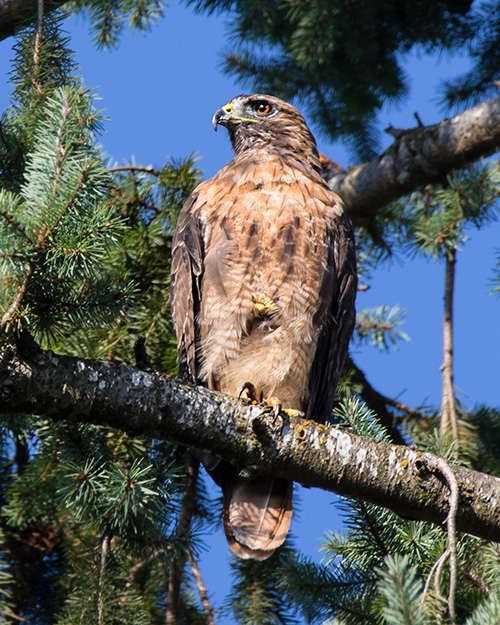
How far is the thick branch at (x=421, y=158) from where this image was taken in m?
4.13

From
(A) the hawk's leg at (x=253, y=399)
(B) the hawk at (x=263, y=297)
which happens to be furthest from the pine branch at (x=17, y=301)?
(B) the hawk at (x=263, y=297)

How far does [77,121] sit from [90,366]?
2.45ft

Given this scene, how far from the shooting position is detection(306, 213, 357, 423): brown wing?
3.56m

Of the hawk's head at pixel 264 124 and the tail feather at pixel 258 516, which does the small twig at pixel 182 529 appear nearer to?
the tail feather at pixel 258 516

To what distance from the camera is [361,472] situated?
249 cm

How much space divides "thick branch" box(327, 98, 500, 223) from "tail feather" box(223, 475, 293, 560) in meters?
2.06

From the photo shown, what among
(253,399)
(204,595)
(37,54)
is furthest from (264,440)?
(37,54)

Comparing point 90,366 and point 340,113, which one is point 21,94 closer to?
point 90,366

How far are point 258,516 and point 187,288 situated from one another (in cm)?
111

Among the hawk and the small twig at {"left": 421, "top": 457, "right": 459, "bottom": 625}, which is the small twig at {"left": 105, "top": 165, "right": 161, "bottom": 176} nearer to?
the hawk

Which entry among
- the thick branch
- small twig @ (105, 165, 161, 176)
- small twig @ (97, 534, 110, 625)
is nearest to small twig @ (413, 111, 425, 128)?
the thick branch

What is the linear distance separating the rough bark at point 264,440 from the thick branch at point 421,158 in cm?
225

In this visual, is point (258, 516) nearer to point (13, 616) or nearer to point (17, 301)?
point (13, 616)

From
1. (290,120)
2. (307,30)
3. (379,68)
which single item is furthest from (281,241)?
(379,68)
